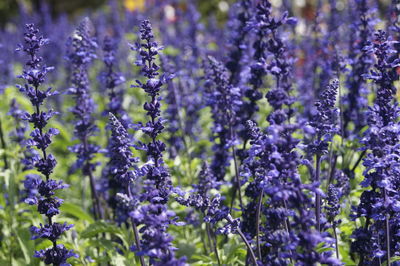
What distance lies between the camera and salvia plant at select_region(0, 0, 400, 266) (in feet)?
12.0

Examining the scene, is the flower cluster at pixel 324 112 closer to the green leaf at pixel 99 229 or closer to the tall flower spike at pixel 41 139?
the tall flower spike at pixel 41 139

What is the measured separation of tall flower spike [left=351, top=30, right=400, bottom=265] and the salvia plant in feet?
0.05

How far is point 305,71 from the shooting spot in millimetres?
10016

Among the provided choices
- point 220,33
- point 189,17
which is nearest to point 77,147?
point 189,17

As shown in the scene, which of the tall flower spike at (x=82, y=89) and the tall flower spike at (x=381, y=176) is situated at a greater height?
the tall flower spike at (x=82, y=89)

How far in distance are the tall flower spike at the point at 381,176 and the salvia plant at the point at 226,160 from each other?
0.05ft

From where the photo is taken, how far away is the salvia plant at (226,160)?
3.66 metres

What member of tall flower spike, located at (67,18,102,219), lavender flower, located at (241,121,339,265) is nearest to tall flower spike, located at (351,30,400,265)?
lavender flower, located at (241,121,339,265)

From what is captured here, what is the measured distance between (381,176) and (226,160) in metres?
2.80

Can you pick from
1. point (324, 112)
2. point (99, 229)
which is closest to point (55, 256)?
point (99, 229)

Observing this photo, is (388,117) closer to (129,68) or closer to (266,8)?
(266,8)

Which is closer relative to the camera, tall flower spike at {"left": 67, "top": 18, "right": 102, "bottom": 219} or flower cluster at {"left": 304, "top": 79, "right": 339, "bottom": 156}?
flower cluster at {"left": 304, "top": 79, "right": 339, "bottom": 156}

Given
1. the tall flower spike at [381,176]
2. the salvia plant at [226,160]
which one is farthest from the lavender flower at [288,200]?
the tall flower spike at [381,176]

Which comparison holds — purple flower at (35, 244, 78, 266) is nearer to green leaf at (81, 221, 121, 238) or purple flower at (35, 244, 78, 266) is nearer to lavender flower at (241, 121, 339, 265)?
green leaf at (81, 221, 121, 238)
